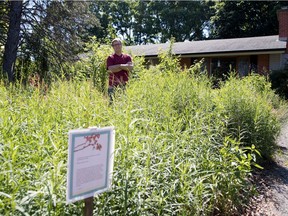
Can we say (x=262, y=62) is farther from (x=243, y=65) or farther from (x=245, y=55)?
(x=243, y=65)

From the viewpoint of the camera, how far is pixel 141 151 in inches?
90.7

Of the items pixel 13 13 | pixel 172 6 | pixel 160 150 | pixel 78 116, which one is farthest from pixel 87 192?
pixel 172 6

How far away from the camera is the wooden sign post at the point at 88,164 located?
1.51 metres

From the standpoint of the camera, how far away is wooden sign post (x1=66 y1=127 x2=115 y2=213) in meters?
1.51

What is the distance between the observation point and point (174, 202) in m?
2.27

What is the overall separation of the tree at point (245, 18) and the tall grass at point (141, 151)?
28936 millimetres

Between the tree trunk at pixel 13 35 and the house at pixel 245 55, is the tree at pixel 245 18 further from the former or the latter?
the tree trunk at pixel 13 35

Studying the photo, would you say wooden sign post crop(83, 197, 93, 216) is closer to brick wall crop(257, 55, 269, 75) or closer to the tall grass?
the tall grass

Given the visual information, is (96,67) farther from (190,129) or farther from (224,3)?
(224,3)

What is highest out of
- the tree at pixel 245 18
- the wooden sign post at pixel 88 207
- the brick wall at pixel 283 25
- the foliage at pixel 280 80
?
the tree at pixel 245 18

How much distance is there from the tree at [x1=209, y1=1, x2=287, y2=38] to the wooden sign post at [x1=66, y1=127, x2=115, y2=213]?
1257 inches

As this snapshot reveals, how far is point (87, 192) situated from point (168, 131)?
5.21 ft

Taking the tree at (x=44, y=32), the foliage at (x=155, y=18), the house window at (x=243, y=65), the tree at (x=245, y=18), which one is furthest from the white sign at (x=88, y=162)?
the foliage at (x=155, y=18)

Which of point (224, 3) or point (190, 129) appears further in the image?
point (224, 3)
